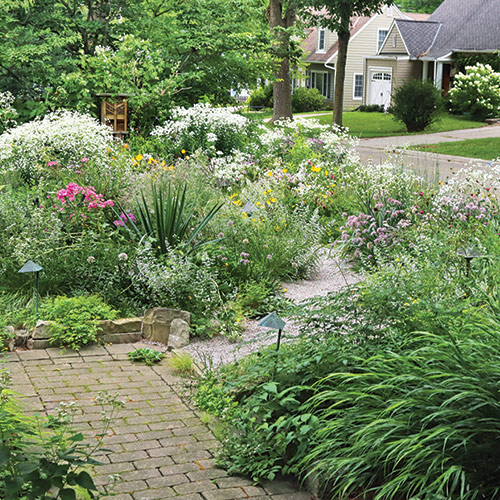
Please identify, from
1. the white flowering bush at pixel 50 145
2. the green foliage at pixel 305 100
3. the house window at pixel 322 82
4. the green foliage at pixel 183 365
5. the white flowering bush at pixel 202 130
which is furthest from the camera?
the house window at pixel 322 82

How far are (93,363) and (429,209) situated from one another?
4584 millimetres

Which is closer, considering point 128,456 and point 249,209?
point 128,456

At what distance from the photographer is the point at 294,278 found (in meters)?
8.06

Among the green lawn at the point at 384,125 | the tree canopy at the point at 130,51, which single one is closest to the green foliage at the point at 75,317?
the tree canopy at the point at 130,51

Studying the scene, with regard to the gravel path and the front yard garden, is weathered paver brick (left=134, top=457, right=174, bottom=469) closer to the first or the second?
the front yard garden

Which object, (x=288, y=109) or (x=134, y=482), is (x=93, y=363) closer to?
(x=134, y=482)

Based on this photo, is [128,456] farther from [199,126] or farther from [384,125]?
[384,125]

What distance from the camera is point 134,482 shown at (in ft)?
13.4

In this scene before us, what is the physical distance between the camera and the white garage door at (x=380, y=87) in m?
43.1

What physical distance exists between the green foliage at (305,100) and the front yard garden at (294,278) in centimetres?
3027

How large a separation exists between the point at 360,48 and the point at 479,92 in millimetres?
16839

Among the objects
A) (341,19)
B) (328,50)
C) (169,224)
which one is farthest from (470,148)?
(328,50)

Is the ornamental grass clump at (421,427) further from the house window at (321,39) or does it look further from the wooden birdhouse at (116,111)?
the house window at (321,39)

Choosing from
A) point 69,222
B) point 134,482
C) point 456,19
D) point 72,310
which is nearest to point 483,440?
point 134,482
